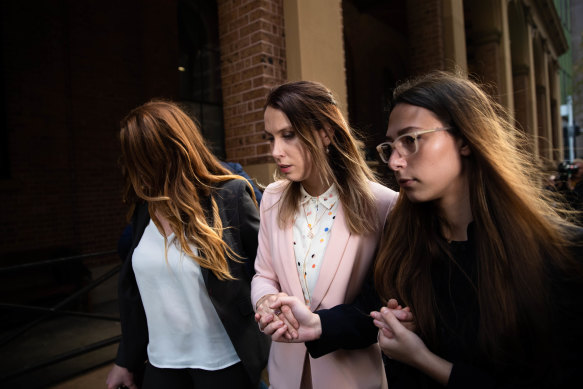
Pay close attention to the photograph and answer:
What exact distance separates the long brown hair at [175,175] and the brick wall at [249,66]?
1746mm

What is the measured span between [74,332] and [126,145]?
522 centimetres

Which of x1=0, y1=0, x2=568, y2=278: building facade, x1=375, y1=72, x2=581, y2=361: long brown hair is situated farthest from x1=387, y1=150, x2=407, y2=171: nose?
x1=0, y1=0, x2=568, y2=278: building facade

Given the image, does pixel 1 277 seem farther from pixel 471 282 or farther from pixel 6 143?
pixel 471 282

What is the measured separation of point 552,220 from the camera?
3.93ft

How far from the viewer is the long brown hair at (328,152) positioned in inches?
64.1

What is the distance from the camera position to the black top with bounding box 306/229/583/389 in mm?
1047

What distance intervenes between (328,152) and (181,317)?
40.1 inches

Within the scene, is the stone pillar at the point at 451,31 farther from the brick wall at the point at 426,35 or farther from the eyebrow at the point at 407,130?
the eyebrow at the point at 407,130

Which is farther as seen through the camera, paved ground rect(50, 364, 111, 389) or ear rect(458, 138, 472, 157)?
paved ground rect(50, 364, 111, 389)

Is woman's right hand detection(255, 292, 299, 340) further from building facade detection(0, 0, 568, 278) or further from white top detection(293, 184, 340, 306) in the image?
building facade detection(0, 0, 568, 278)

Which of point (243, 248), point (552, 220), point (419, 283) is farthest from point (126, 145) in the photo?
point (552, 220)

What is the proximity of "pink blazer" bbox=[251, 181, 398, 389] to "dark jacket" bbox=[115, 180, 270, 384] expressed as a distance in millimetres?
126

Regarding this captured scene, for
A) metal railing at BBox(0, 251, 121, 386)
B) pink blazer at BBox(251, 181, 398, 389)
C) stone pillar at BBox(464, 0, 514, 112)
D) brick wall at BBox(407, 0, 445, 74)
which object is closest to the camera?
pink blazer at BBox(251, 181, 398, 389)

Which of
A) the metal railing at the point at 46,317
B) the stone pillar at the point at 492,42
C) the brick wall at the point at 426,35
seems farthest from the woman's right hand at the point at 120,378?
the stone pillar at the point at 492,42
